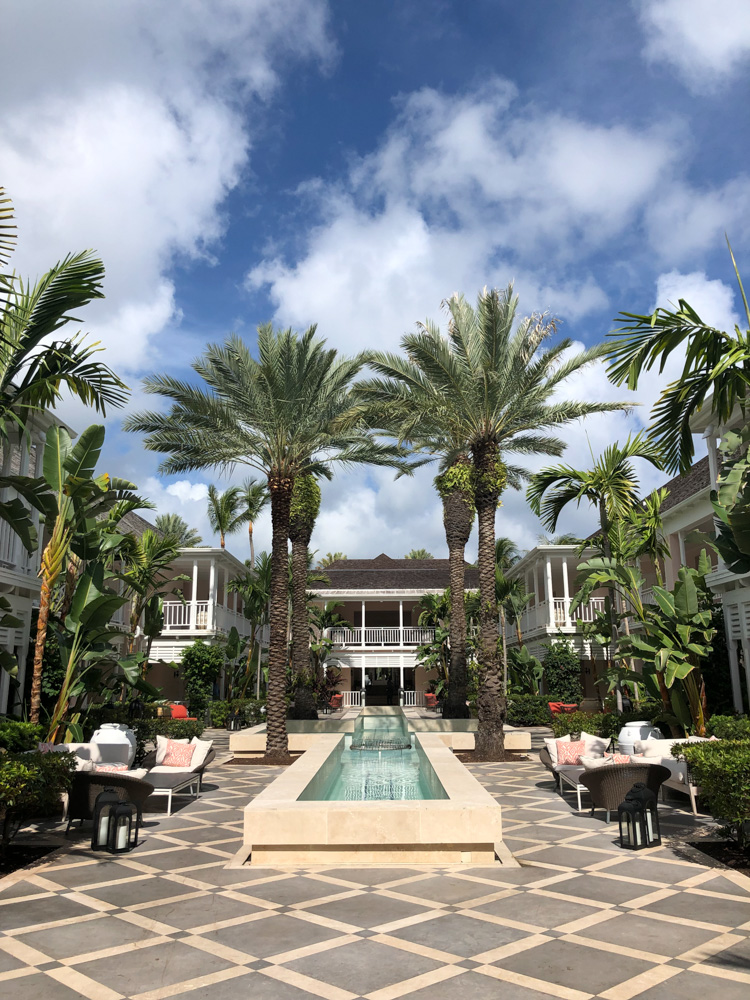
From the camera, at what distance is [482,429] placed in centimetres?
1709

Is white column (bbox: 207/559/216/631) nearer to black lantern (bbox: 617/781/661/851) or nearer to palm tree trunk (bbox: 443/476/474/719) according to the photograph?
palm tree trunk (bbox: 443/476/474/719)

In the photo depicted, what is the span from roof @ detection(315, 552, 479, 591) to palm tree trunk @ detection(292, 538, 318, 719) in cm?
1266

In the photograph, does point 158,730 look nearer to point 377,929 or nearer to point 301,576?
point 301,576

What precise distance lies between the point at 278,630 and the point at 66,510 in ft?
20.3

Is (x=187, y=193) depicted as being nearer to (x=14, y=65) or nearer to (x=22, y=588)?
(x=14, y=65)

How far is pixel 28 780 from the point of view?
23.0ft

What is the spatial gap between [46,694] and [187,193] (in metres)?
11.4

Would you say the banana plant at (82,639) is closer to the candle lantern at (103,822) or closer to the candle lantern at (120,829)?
the candle lantern at (103,822)

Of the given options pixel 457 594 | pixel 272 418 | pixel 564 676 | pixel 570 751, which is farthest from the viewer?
pixel 564 676

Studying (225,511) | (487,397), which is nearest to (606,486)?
(487,397)

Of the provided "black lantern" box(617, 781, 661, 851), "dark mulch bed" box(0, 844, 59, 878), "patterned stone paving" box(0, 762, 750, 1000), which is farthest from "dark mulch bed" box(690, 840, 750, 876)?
"dark mulch bed" box(0, 844, 59, 878)

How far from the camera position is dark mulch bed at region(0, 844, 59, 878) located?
7441 mm

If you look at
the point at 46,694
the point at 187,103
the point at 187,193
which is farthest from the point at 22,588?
the point at 187,103

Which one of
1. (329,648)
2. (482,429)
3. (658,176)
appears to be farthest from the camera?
(329,648)
